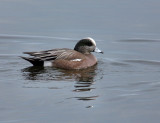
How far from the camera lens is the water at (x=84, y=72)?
917cm

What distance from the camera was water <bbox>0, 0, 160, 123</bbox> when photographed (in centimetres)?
917

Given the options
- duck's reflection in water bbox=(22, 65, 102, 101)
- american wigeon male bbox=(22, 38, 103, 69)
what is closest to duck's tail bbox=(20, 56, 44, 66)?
american wigeon male bbox=(22, 38, 103, 69)

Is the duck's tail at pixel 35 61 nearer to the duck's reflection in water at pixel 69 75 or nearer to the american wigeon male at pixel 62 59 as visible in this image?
the american wigeon male at pixel 62 59

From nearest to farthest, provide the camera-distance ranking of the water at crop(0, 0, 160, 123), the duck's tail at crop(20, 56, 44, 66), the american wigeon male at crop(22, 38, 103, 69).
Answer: the water at crop(0, 0, 160, 123) → the duck's tail at crop(20, 56, 44, 66) → the american wigeon male at crop(22, 38, 103, 69)

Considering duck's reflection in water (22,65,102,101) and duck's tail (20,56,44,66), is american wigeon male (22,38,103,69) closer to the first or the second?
duck's tail (20,56,44,66)

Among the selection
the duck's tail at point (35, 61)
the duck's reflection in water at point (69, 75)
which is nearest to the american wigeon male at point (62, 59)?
the duck's tail at point (35, 61)

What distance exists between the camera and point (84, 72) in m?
12.8

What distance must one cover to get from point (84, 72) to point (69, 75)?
615 millimetres

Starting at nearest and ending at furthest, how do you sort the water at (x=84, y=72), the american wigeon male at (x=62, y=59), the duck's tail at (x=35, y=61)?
1. the water at (x=84, y=72)
2. the duck's tail at (x=35, y=61)
3. the american wigeon male at (x=62, y=59)

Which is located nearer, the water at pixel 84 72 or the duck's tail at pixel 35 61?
the water at pixel 84 72

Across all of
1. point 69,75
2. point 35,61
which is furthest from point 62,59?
point 69,75

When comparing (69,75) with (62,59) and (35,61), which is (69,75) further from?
(35,61)

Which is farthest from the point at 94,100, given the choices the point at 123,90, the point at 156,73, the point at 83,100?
the point at 156,73

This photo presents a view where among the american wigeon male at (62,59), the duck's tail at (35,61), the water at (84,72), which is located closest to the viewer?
the water at (84,72)
